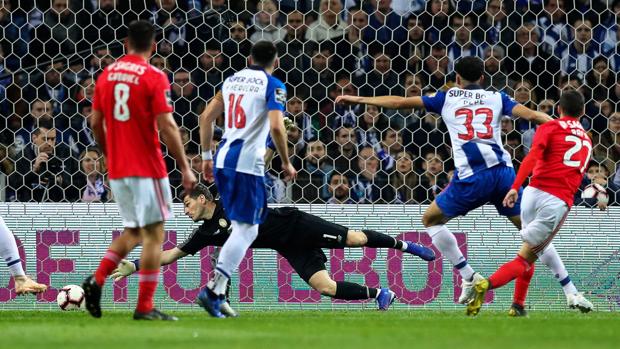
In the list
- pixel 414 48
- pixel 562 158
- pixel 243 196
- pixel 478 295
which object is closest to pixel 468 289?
pixel 478 295

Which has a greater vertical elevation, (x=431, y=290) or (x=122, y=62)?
(x=122, y=62)

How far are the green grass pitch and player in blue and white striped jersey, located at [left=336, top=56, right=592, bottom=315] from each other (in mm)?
1086

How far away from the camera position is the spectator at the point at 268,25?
12.6 m

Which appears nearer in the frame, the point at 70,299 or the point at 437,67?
the point at 70,299

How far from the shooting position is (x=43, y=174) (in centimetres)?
1140

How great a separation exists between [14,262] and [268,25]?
4.22 metres

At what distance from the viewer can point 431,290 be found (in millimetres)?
11039

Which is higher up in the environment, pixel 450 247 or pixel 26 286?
pixel 450 247

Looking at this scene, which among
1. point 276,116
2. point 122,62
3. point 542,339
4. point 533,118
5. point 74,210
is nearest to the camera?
point 542,339

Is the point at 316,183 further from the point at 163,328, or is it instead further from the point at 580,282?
the point at 163,328

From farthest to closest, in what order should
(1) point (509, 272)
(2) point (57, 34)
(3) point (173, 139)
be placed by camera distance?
(2) point (57, 34) < (1) point (509, 272) < (3) point (173, 139)

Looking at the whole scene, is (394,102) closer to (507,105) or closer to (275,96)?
(507,105)

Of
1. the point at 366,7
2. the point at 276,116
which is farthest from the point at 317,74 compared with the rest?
the point at 276,116

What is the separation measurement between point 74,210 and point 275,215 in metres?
1.88
